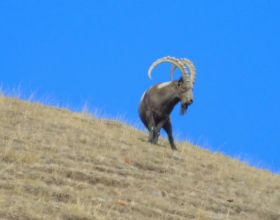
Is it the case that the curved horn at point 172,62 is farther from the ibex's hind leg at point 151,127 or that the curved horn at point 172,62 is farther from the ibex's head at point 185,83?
the ibex's hind leg at point 151,127

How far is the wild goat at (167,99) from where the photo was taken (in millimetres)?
18219

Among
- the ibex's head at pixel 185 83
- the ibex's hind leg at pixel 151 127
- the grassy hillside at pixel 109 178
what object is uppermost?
the ibex's head at pixel 185 83

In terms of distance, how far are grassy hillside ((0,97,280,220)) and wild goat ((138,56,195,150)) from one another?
450 mm

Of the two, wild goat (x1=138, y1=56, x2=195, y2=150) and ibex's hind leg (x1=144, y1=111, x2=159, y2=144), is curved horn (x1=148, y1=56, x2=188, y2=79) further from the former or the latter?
ibex's hind leg (x1=144, y1=111, x2=159, y2=144)

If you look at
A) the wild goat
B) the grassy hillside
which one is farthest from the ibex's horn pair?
the grassy hillside

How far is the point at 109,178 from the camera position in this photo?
40.5 feet

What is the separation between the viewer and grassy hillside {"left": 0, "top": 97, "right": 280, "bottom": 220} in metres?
10.6

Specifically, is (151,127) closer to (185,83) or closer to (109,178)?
(185,83)

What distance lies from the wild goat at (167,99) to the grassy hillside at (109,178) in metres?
0.45

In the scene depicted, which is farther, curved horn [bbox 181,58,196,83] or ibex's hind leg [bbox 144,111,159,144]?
curved horn [bbox 181,58,196,83]

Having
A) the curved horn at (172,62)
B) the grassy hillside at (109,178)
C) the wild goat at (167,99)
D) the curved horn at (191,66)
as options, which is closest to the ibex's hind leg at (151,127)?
the wild goat at (167,99)

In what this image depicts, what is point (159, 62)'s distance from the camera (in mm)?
18797

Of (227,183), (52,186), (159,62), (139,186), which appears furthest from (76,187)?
(159,62)

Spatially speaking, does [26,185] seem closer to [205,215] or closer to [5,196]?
[5,196]
